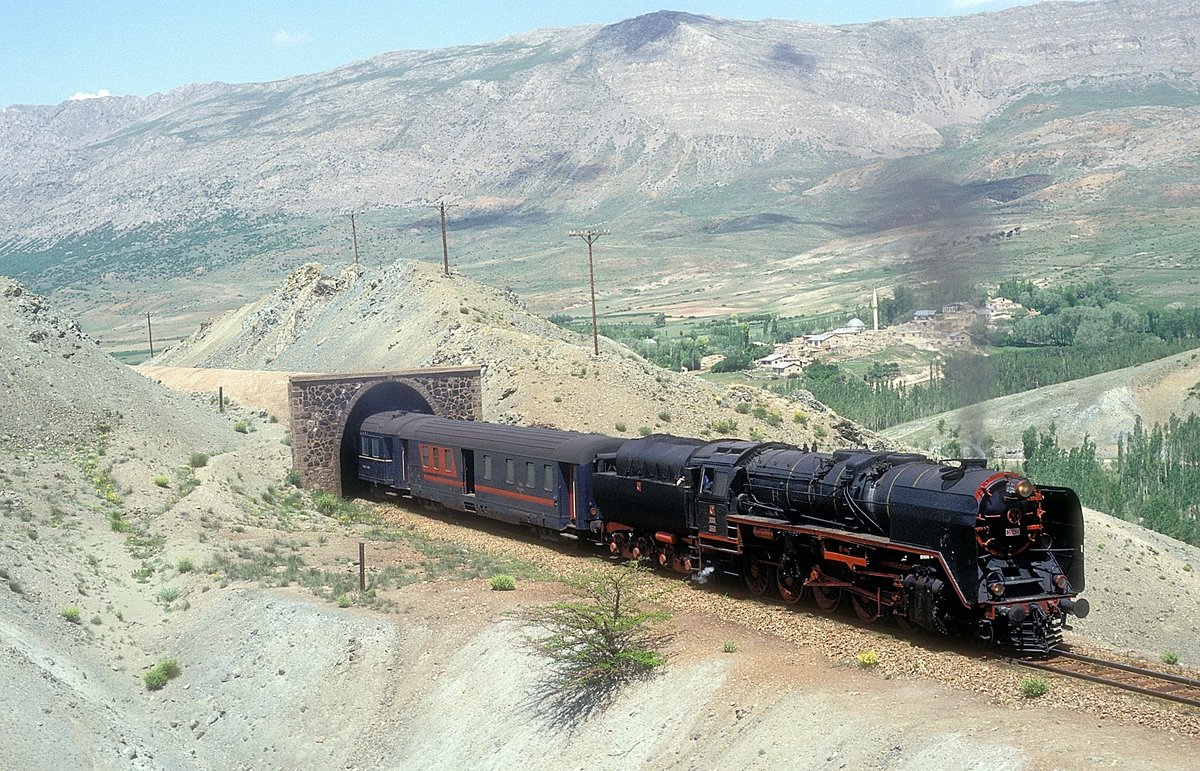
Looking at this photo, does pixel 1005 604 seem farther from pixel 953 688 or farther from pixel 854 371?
pixel 854 371

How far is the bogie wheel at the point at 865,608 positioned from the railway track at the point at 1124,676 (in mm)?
3514

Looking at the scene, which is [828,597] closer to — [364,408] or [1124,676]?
[1124,676]

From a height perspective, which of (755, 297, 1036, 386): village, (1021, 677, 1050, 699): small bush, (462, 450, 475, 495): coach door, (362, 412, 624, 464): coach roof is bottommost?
(755, 297, 1036, 386): village

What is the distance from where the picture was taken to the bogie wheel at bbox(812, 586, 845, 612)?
24.5m

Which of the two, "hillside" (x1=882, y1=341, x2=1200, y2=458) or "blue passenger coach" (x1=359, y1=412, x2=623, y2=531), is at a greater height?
"blue passenger coach" (x1=359, y1=412, x2=623, y2=531)

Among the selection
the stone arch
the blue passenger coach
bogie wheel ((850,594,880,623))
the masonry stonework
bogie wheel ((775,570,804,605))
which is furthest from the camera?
the stone arch

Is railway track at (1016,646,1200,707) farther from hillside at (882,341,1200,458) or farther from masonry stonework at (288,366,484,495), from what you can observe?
hillside at (882,341,1200,458)

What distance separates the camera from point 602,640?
23.3 metres

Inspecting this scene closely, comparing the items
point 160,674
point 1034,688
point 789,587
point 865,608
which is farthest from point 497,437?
point 1034,688

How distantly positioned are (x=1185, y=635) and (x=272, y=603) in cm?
3924

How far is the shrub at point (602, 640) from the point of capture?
22656 millimetres

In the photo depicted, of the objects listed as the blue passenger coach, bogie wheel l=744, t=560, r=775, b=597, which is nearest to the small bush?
bogie wheel l=744, t=560, r=775, b=597

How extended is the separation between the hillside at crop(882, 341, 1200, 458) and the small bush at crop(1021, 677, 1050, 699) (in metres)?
91.7

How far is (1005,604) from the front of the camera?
20.9 meters
